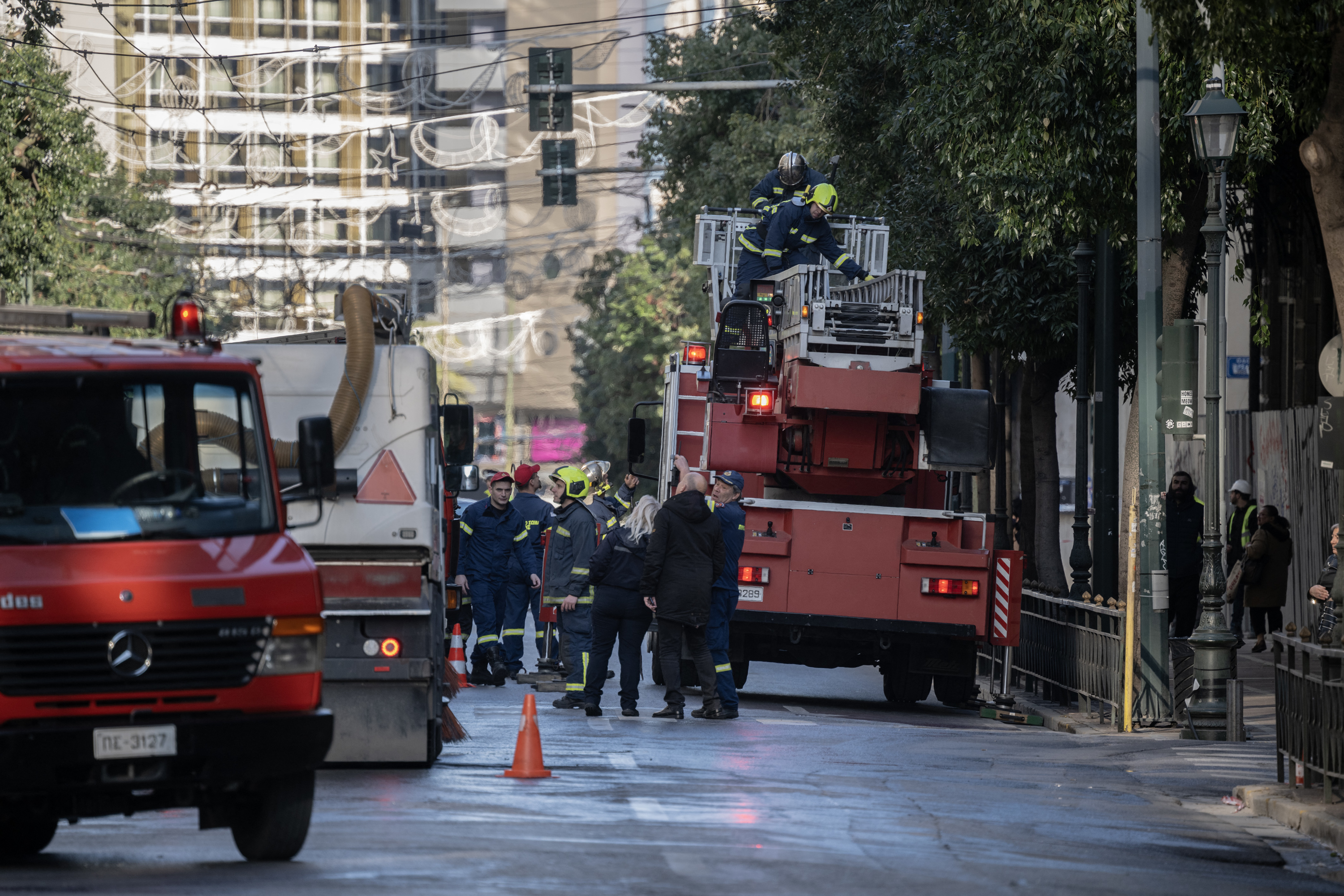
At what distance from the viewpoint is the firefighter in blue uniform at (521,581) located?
63.2 ft

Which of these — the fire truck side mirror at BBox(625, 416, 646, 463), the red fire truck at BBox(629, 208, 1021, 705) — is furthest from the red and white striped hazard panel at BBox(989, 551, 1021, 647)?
the fire truck side mirror at BBox(625, 416, 646, 463)

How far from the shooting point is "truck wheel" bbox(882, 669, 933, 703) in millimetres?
18281

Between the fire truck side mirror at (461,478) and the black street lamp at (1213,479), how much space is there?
19.1 ft

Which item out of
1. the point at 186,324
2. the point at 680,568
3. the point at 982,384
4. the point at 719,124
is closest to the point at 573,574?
the point at 680,568

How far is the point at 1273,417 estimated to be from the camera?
2897 cm

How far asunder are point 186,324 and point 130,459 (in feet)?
2.30

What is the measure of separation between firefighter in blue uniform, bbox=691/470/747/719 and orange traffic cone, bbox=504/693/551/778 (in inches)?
174

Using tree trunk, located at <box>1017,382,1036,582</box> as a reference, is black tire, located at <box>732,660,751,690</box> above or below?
below

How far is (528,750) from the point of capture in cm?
1141

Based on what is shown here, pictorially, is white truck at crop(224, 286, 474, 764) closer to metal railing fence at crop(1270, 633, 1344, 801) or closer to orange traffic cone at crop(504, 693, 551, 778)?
orange traffic cone at crop(504, 693, 551, 778)

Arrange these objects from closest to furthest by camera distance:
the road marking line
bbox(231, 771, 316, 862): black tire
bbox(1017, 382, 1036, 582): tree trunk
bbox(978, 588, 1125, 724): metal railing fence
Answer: bbox(231, 771, 316, 862): black tire, the road marking line, bbox(978, 588, 1125, 724): metal railing fence, bbox(1017, 382, 1036, 582): tree trunk

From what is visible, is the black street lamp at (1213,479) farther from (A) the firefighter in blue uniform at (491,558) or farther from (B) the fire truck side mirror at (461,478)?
(A) the firefighter in blue uniform at (491,558)

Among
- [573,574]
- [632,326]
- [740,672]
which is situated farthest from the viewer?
[632,326]

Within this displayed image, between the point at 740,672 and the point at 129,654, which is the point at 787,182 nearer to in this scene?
the point at 740,672
